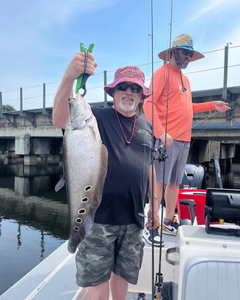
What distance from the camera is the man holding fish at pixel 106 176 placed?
1271mm

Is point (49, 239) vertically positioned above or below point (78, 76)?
below

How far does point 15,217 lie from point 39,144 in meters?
14.0

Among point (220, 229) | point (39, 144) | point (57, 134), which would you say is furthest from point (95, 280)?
point (39, 144)

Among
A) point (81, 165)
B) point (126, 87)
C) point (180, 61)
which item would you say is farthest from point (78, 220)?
point (180, 61)

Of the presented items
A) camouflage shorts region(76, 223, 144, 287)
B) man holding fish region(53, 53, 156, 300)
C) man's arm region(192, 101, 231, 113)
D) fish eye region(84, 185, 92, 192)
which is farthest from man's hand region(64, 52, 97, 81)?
man's arm region(192, 101, 231, 113)

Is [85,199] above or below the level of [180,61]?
below

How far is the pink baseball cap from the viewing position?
1704mm

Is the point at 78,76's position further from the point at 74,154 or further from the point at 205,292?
the point at 205,292

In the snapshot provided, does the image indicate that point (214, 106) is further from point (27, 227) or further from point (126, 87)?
point (27, 227)

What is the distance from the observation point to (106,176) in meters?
1.61

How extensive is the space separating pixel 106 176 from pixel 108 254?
0.54m

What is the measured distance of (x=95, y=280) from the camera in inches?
63.3

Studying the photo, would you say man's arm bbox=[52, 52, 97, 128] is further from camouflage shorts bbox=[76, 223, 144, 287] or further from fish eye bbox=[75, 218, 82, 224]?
camouflage shorts bbox=[76, 223, 144, 287]

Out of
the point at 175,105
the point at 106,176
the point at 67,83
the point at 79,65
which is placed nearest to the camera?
the point at 79,65
